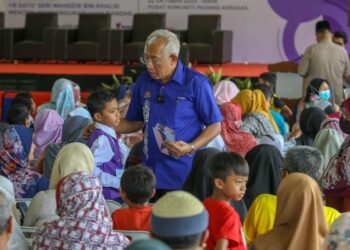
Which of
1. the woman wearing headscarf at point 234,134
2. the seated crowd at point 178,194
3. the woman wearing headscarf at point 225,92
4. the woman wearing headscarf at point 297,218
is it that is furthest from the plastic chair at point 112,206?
the woman wearing headscarf at point 225,92

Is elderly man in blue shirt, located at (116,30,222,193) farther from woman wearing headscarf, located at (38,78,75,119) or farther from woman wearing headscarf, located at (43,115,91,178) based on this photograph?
woman wearing headscarf, located at (38,78,75,119)

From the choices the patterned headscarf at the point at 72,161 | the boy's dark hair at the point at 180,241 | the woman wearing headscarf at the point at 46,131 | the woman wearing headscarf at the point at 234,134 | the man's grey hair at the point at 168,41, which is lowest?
the woman wearing headscarf at the point at 46,131

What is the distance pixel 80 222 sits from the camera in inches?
135

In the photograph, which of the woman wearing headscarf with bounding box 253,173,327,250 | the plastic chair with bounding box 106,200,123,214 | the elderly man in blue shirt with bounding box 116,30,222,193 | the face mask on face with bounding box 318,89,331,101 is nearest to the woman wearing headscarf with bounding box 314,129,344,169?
the elderly man in blue shirt with bounding box 116,30,222,193

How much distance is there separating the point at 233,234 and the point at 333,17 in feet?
45.1

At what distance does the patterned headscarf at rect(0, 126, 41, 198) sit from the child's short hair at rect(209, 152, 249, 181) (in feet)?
6.60

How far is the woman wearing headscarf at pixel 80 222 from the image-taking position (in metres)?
3.44

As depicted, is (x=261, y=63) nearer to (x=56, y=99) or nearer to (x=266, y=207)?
(x=56, y=99)

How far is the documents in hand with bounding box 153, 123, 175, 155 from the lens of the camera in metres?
4.74

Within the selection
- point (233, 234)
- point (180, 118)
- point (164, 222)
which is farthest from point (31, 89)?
point (164, 222)

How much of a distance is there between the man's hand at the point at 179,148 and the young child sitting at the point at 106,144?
1.73 ft

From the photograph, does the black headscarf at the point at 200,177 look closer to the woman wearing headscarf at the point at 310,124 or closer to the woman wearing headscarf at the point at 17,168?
the woman wearing headscarf at the point at 17,168

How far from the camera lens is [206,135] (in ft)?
15.3

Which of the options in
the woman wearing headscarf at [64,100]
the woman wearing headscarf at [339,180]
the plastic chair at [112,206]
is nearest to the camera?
the plastic chair at [112,206]
